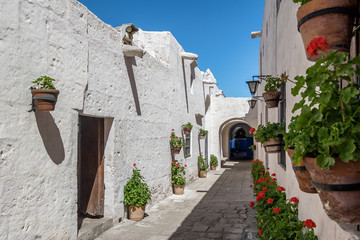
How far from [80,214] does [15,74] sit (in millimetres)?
3321

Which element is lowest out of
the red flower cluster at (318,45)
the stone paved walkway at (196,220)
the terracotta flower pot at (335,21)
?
the stone paved walkway at (196,220)

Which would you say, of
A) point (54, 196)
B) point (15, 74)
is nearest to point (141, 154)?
point (54, 196)

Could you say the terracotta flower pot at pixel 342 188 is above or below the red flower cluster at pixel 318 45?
below

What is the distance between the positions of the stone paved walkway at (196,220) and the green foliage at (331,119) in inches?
170

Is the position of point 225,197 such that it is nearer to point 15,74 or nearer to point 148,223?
point 148,223

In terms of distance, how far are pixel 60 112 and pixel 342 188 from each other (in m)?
3.88

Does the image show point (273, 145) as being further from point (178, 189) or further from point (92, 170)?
point (178, 189)

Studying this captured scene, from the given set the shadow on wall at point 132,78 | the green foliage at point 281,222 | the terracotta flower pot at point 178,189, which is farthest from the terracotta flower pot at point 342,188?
the terracotta flower pot at point 178,189

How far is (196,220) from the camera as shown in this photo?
645cm

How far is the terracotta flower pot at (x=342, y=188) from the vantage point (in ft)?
4.38

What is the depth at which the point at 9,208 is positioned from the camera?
11.6ft

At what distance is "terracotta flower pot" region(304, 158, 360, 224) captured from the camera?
1.33m

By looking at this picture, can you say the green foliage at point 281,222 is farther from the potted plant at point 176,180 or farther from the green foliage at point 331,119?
the potted plant at point 176,180

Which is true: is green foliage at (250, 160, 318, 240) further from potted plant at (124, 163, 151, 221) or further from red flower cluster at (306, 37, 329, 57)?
potted plant at (124, 163, 151, 221)
